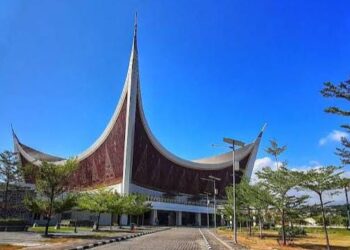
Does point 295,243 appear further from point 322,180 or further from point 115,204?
point 115,204

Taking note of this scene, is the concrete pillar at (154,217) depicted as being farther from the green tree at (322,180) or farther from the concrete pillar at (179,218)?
the green tree at (322,180)

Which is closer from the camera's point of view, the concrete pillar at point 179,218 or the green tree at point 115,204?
the green tree at point 115,204

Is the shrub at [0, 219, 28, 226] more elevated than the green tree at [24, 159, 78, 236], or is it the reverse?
the green tree at [24, 159, 78, 236]

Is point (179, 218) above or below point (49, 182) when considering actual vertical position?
below

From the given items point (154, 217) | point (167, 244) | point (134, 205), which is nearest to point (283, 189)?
point (167, 244)

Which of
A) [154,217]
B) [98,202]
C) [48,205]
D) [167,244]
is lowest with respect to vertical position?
[167,244]

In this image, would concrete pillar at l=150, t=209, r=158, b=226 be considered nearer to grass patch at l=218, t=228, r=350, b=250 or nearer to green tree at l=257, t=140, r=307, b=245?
grass patch at l=218, t=228, r=350, b=250

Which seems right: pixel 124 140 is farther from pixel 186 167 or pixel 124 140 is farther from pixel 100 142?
pixel 186 167

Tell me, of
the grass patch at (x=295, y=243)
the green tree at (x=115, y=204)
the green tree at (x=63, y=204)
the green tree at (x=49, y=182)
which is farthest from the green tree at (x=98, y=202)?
the grass patch at (x=295, y=243)

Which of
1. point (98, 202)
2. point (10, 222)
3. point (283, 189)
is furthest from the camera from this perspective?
point (98, 202)

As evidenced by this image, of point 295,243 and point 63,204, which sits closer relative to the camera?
point 295,243

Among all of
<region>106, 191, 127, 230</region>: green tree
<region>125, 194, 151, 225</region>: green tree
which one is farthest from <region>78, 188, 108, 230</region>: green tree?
<region>125, 194, 151, 225</region>: green tree

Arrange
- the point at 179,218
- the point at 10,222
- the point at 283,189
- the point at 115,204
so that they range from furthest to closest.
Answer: the point at 179,218, the point at 115,204, the point at 10,222, the point at 283,189

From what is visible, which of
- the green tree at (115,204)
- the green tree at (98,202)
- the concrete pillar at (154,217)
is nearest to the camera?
the green tree at (98,202)
